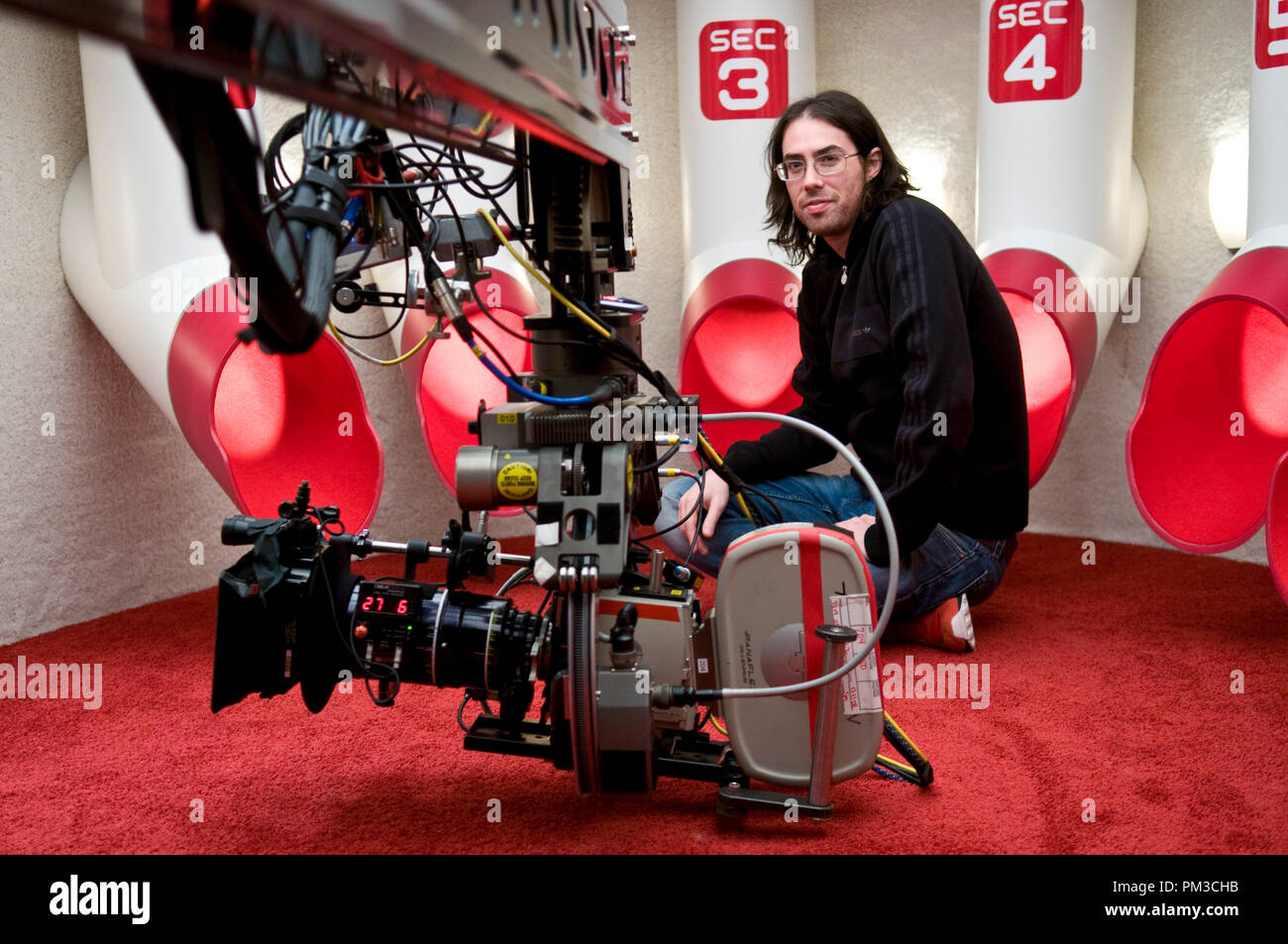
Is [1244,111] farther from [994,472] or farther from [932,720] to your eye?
[932,720]

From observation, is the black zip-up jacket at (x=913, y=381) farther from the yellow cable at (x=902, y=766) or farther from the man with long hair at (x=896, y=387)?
the yellow cable at (x=902, y=766)

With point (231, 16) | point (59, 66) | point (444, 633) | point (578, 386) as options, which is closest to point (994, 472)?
point (578, 386)

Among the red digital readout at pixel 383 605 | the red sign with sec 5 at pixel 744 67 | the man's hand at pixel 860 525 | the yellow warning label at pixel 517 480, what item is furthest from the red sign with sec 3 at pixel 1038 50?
the red digital readout at pixel 383 605

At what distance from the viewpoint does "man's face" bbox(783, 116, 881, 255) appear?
2112mm

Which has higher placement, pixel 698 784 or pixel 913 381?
pixel 913 381

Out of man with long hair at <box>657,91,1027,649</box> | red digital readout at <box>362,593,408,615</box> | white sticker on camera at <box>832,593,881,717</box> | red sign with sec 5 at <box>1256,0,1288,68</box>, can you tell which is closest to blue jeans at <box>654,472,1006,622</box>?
man with long hair at <box>657,91,1027,649</box>

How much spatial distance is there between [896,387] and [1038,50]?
3.92 ft

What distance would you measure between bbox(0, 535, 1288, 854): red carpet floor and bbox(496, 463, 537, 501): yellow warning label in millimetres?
442

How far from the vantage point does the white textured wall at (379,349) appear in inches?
99.5

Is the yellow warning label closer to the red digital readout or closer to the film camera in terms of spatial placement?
the film camera

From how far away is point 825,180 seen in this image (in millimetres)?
2123

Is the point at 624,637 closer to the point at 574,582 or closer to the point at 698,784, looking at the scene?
the point at 574,582

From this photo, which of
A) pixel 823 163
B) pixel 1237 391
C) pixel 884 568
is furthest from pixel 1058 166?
pixel 884 568

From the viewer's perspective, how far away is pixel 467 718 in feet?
6.38
